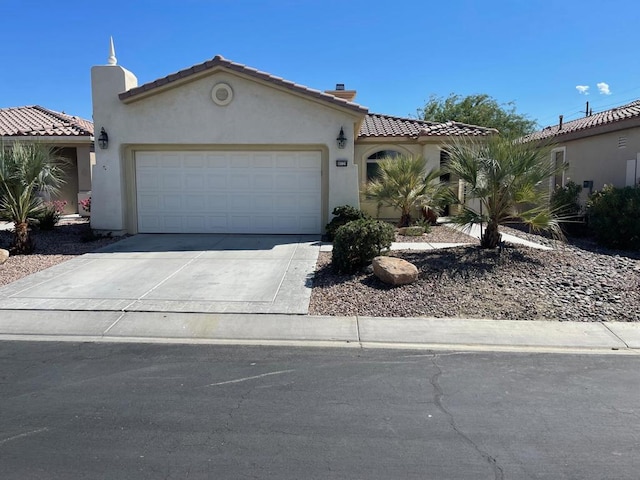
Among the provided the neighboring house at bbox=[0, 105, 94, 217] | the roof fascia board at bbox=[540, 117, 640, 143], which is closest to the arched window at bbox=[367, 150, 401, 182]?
the roof fascia board at bbox=[540, 117, 640, 143]

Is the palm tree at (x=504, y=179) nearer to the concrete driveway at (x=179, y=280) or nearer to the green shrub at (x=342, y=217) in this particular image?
the green shrub at (x=342, y=217)

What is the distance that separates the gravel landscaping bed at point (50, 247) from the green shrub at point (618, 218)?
484 inches

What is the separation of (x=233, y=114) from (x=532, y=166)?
7.58 metres

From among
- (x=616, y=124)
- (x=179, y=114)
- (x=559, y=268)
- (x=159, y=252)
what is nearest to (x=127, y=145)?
(x=179, y=114)

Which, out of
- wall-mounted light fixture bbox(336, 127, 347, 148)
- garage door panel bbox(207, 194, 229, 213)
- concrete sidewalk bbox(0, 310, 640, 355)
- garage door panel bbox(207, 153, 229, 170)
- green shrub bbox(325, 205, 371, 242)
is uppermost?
wall-mounted light fixture bbox(336, 127, 347, 148)

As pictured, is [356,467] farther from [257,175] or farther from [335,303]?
[257,175]

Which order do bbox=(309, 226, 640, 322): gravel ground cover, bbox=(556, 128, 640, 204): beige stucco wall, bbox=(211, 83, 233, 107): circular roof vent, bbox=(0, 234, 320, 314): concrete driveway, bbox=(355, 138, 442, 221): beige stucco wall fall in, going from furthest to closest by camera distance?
bbox=(355, 138, 442, 221): beige stucco wall → bbox=(556, 128, 640, 204): beige stucco wall → bbox=(211, 83, 233, 107): circular roof vent → bbox=(0, 234, 320, 314): concrete driveway → bbox=(309, 226, 640, 322): gravel ground cover

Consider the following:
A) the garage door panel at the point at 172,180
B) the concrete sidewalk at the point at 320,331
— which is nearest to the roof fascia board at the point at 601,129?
the concrete sidewalk at the point at 320,331

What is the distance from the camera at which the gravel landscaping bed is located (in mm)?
9555

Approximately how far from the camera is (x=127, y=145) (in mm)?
13297

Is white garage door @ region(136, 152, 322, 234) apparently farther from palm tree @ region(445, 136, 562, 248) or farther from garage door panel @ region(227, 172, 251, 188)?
palm tree @ region(445, 136, 562, 248)

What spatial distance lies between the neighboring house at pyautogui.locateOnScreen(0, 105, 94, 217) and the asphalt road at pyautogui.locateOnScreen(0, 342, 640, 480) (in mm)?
13729

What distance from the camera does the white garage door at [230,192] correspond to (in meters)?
13.5

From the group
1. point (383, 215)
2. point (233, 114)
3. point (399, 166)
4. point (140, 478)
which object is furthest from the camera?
point (383, 215)
